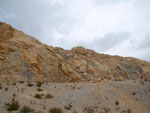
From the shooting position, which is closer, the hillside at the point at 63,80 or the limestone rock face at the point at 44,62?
the hillside at the point at 63,80

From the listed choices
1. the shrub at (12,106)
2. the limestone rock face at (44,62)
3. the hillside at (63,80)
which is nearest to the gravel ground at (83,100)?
the hillside at (63,80)

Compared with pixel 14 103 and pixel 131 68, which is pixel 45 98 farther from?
pixel 131 68

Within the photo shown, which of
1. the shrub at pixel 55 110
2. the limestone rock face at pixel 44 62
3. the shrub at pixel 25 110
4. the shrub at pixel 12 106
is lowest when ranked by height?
the shrub at pixel 55 110

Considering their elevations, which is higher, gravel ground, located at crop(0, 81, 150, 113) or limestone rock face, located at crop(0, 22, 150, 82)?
limestone rock face, located at crop(0, 22, 150, 82)

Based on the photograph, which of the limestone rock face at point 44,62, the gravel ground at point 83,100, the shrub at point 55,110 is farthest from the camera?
the limestone rock face at point 44,62

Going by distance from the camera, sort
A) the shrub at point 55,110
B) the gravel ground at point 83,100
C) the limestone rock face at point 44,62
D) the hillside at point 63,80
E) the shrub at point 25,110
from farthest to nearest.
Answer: the limestone rock face at point 44,62 → the hillside at point 63,80 → the gravel ground at point 83,100 → the shrub at point 55,110 → the shrub at point 25,110

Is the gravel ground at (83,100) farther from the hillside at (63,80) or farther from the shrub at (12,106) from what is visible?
the shrub at (12,106)

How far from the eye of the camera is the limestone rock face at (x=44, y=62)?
14.2 m

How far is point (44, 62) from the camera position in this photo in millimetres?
15922

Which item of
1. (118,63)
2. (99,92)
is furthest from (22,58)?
(118,63)

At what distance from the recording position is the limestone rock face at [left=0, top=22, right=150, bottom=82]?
14.2 metres

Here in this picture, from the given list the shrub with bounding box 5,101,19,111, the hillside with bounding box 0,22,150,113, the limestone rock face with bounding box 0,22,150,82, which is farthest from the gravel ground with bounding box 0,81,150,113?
the limestone rock face with bounding box 0,22,150,82

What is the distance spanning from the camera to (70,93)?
35.9ft

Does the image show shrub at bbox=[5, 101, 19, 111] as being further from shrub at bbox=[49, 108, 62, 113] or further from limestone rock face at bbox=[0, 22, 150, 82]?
limestone rock face at bbox=[0, 22, 150, 82]
